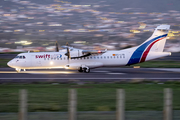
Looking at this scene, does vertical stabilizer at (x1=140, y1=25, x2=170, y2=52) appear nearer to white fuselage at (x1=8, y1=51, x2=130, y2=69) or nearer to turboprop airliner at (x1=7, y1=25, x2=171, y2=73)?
turboprop airliner at (x1=7, y1=25, x2=171, y2=73)

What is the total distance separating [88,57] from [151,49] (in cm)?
824

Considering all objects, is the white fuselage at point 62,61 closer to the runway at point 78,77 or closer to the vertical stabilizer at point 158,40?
the runway at point 78,77

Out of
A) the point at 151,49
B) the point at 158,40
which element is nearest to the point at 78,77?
the point at 151,49

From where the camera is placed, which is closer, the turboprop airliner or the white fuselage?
the white fuselage

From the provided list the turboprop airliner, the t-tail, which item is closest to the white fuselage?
the turboprop airliner

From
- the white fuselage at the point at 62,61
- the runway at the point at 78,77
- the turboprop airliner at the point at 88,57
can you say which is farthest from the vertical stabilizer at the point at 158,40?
the runway at the point at 78,77

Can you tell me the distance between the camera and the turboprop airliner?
27.7m

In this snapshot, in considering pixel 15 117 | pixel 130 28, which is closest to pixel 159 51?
pixel 15 117

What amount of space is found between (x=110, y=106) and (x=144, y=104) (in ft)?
5.13

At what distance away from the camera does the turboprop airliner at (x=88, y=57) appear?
2767 centimetres

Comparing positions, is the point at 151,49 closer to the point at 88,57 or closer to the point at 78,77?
the point at 88,57

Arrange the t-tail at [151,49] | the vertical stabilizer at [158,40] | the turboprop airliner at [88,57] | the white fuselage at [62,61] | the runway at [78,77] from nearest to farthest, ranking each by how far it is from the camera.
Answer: the runway at [78,77], the white fuselage at [62,61], the turboprop airliner at [88,57], the t-tail at [151,49], the vertical stabilizer at [158,40]

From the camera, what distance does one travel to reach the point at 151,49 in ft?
97.3

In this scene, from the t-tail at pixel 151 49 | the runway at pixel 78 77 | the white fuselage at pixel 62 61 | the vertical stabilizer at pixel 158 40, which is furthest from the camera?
the vertical stabilizer at pixel 158 40
